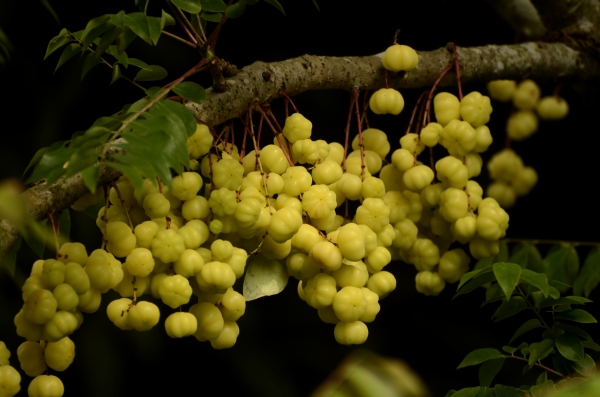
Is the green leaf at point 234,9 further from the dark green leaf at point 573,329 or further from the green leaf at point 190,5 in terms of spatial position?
the dark green leaf at point 573,329

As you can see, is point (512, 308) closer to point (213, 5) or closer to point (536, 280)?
point (536, 280)

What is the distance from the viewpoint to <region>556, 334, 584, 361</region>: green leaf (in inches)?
32.2

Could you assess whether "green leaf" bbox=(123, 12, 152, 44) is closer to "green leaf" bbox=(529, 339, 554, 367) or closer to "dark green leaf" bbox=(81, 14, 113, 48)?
"dark green leaf" bbox=(81, 14, 113, 48)

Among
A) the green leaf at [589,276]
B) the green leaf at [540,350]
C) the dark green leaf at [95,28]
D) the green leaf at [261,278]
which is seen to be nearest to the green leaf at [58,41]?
the dark green leaf at [95,28]

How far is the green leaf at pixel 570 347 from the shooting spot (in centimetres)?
82

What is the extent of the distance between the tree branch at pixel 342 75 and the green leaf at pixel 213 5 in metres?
0.10

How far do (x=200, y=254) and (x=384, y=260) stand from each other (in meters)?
0.24

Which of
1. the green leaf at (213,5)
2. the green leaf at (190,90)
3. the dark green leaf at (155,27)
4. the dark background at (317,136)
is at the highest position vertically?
the green leaf at (213,5)

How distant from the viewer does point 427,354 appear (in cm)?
172

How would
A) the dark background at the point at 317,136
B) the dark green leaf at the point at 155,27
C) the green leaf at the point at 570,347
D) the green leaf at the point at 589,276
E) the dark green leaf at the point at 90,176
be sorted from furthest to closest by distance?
the dark background at the point at 317,136
the green leaf at the point at 589,276
the green leaf at the point at 570,347
the dark green leaf at the point at 155,27
the dark green leaf at the point at 90,176

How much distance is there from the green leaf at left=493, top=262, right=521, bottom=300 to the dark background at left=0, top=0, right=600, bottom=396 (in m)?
0.83

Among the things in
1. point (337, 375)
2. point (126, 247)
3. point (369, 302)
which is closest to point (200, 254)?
point (126, 247)

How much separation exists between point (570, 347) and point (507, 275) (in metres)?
0.11

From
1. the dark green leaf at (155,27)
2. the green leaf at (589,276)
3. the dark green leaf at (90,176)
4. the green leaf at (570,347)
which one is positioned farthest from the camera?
the green leaf at (589,276)
